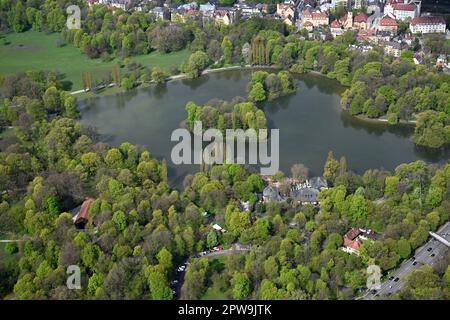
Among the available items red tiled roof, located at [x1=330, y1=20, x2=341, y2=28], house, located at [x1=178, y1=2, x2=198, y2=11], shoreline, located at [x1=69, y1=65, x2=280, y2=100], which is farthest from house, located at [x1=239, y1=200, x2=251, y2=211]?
house, located at [x1=178, y1=2, x2=198, y2=11]

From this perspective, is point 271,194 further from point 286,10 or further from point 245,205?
point 286,10

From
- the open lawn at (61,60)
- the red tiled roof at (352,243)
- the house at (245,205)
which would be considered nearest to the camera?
the red tiled roof at (352,243)

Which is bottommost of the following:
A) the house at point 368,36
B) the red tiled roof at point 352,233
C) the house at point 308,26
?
the red tiled roof at point 352,233

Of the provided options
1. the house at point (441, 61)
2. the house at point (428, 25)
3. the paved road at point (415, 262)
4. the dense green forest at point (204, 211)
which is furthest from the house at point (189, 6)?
the paved road at point (415, 262)

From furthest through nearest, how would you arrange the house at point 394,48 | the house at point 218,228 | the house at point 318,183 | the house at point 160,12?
the house at point 160,12 < the house at point 394,48 < the house at point 318,183 < the house at point 218,228

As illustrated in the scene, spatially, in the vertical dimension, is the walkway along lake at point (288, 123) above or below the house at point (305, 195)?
above

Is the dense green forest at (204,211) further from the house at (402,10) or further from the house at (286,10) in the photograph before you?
the house at (286,10)

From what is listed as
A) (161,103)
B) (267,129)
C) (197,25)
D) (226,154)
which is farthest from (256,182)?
(197,25)
